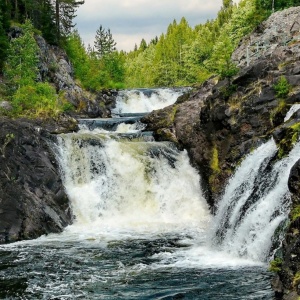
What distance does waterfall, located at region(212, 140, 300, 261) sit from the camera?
14656 millimetres

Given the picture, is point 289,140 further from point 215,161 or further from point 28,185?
point 28,185

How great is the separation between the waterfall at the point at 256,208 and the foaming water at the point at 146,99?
99.9 feet

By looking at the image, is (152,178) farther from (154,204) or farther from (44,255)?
A: (44,255)

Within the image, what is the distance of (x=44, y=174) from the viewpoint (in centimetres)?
2330

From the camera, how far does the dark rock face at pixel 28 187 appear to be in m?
20.8

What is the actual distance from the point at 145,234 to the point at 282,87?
9659mm

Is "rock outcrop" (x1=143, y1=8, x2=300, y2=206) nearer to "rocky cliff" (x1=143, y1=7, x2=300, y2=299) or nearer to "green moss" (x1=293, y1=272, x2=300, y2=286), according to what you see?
"rocky cliff" (x1=143, y1=7, x2=300, y2=299)

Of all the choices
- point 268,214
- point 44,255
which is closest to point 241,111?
point 268,214

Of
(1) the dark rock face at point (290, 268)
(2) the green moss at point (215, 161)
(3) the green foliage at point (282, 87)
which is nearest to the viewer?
(1) the dark rock face at point (290, 268)

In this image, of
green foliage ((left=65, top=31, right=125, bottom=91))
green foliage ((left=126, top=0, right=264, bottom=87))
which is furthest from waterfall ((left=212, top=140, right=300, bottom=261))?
green foliage ((left=65, top=31, right=125, bottom=91))

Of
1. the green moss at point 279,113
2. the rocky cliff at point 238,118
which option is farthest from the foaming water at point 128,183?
the green moss at point 279,113

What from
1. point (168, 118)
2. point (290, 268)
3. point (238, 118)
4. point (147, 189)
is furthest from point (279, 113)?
point (290, 268)

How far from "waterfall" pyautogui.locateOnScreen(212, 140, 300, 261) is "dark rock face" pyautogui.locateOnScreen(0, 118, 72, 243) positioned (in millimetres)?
8345

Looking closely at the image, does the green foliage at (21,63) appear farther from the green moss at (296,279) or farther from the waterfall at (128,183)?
the green moss at (296,279)
